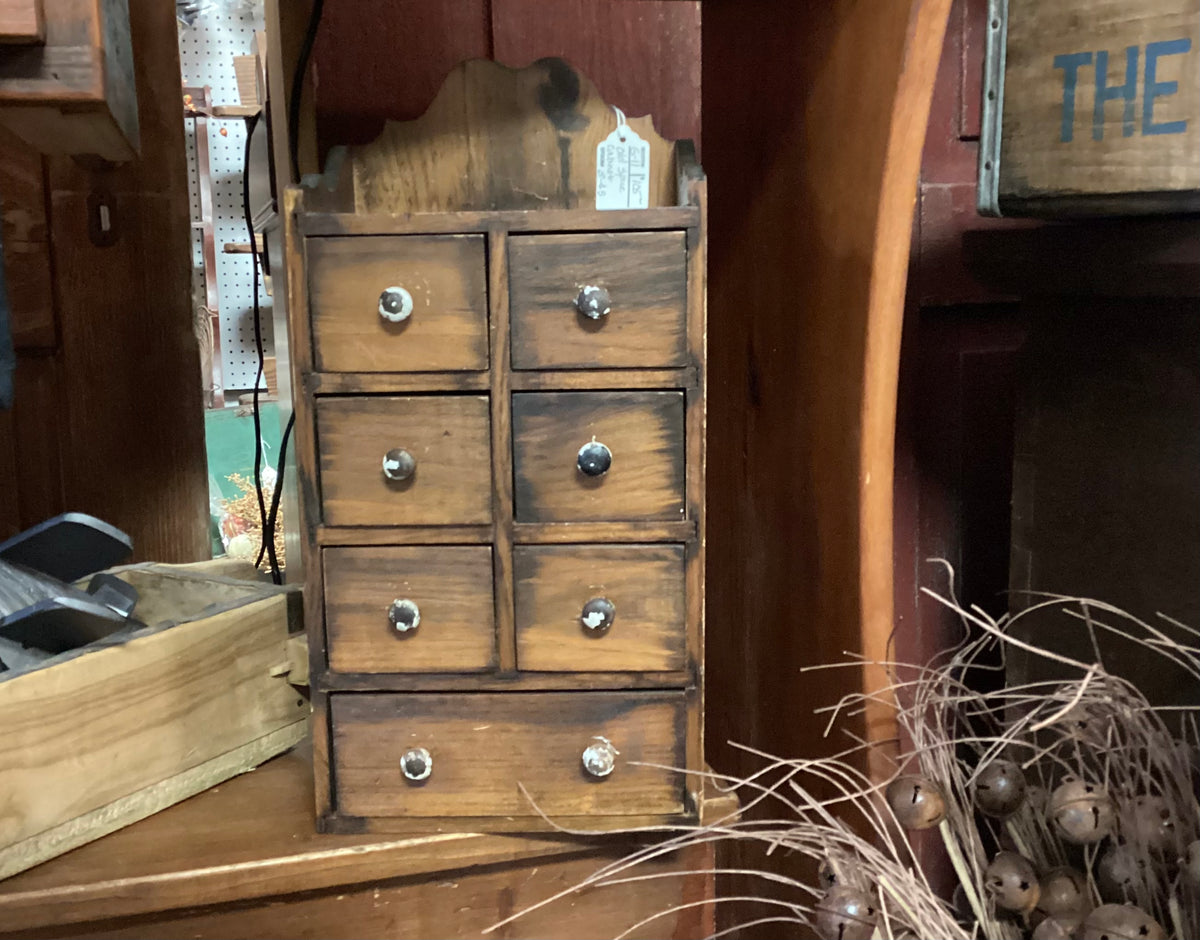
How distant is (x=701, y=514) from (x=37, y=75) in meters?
0.50

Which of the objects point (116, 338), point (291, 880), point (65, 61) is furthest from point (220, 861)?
point (116, 338)

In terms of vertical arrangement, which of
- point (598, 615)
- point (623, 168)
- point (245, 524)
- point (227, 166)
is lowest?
point (245, 524)

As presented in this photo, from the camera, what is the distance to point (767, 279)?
2.79 ft

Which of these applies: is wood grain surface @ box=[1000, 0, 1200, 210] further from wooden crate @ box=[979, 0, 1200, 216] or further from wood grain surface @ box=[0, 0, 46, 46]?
wood grain surface @ box=[0, 0, 46, 46]

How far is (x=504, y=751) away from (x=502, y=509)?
0.57ft

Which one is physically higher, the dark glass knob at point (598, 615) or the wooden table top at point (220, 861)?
the dark glass knob at point (598, 615)

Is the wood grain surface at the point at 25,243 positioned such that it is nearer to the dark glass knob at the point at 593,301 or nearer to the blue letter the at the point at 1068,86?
the dark glass knob at the point at 593,301

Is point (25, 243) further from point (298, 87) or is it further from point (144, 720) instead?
point (144, 720)

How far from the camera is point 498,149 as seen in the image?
83 cm

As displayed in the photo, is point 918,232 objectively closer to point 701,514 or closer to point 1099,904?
point 701,514

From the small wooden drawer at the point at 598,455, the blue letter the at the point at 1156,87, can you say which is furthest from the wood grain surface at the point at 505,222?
the blue letter the at the point at 1156,87

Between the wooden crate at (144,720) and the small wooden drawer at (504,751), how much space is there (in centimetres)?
14

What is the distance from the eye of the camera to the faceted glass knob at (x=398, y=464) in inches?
26.0

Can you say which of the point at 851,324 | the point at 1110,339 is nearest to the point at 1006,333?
the point at 1110,339
